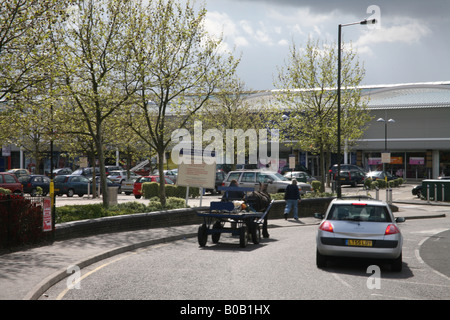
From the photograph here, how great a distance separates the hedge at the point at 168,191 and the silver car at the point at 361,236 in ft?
77.9

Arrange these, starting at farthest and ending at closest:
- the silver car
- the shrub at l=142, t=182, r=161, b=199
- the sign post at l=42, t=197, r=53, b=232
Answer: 1. the shrub at l=142, t=182, r=161, b=199
2. the sign post at l=42, t=197, r=53, b=232
3. the silver car

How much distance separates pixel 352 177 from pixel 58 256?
40241mm

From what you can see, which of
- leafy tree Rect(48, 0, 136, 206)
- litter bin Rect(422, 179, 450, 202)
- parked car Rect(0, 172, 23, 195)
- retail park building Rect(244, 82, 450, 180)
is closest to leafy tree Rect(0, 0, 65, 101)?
leafy tree Rect(48, 0, 136, 206)

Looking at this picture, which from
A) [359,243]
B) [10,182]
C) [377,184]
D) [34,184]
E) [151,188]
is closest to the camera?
[359,243]

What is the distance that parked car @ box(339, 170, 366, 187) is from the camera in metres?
49.7

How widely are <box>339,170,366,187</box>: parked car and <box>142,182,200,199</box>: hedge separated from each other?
17221mm

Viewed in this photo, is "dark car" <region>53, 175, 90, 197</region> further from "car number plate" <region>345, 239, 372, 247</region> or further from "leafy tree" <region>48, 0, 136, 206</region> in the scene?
"car number plate" <region>345, 239, 372, 247</region>

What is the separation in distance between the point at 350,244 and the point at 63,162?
66.3 m

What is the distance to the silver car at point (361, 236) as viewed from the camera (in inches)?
447

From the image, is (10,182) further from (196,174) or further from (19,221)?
(19,221)

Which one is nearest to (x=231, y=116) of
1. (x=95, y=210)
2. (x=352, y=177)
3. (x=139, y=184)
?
(x=352, y=177)

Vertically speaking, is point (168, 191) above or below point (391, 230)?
below

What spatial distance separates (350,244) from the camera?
11.5 m

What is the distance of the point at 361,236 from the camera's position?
1149 centimetres
